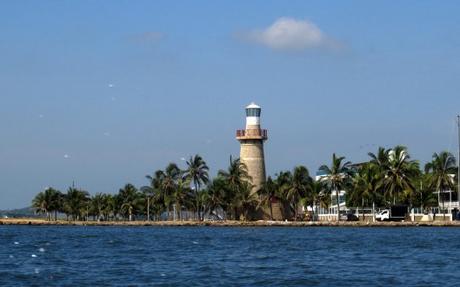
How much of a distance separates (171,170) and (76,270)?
363ft

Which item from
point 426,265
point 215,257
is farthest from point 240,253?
point 426,265

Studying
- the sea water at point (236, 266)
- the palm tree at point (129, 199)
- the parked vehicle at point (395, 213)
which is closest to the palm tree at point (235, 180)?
the parked vehicle at point (395, 213)

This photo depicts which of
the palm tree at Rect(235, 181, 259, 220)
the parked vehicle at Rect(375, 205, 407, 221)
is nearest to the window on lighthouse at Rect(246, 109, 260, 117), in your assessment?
the palm tree at Rect(235, 181, 259, 220)

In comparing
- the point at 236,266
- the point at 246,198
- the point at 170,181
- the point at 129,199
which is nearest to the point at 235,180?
the point at 246,198

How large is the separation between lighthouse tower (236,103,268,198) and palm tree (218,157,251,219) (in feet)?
3.20

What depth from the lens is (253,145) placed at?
135125 millimetres

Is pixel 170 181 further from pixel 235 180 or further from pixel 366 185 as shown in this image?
pixel 366 185

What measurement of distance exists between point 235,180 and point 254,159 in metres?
5.65

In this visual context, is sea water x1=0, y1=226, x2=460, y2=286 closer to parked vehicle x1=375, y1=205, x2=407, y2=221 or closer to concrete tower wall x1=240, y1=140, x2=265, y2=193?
concrete tower wall x1=240, y1=140, x2=265, y2=193

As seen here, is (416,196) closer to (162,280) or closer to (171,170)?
(171,170)

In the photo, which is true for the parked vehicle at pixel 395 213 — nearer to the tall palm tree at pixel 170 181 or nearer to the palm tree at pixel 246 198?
the palm tree at pixel 246 198

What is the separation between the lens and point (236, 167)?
141 metres

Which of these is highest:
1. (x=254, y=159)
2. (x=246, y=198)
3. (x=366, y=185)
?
(x=254, y=159)

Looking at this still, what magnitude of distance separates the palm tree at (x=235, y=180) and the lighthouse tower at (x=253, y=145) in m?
0.97
